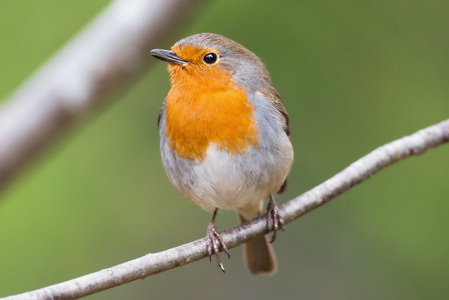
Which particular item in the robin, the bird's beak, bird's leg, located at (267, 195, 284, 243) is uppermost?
the bird's beak

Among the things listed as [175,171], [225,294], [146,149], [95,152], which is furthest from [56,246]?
[175,171]

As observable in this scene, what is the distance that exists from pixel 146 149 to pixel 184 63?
2433 mm

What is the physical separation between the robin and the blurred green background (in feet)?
4.41

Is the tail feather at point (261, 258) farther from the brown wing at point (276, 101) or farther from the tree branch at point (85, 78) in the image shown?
the tree branch at point (85, 78)

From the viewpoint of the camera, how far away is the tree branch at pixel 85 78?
425 centimetres

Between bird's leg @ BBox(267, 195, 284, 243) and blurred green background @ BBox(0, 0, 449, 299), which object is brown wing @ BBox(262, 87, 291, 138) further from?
blurred green background @ BBox(0, 0, 449, 299)


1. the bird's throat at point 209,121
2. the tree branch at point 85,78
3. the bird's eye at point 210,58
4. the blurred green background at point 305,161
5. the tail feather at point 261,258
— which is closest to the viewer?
the bird's throat at point 209,121

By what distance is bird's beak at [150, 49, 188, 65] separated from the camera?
368 cm

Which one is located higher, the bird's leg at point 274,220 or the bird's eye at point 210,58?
the bird's eye at point 210,58

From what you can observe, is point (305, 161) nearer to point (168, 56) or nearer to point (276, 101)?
point (276, 101)

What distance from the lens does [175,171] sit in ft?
12.6

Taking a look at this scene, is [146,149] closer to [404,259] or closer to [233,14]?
[233,14]

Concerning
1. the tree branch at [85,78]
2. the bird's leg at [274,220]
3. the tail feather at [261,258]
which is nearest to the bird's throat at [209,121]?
the bird's leg at [274,220]

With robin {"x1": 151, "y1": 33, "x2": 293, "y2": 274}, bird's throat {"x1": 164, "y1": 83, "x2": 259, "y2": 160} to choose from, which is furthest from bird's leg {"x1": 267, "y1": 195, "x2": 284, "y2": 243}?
bird's throat {"x1": 164, "y1": 83, "x2": 259, "y2": 160}
